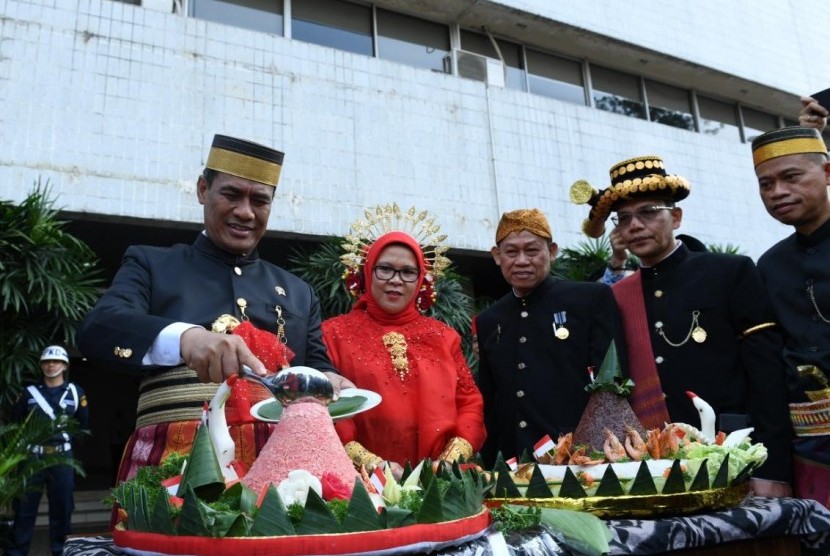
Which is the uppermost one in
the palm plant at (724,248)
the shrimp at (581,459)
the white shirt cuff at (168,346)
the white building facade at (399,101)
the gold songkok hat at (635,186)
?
the white building facade at (399,101)

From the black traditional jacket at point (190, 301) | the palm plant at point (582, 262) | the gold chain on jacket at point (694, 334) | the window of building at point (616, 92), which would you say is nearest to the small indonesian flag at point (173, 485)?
the black traditional jacket at point (190, 301)

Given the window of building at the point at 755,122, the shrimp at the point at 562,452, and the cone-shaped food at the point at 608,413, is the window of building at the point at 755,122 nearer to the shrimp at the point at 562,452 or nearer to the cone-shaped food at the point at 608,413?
the cone-shaped food at the point at 608,413

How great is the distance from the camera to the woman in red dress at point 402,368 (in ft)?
9.67

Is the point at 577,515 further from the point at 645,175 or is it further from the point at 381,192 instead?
the point at 381,192

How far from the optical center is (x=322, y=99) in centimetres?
811

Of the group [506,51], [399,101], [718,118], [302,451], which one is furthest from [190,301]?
[718,118]

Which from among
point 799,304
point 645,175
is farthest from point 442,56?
point 799,304

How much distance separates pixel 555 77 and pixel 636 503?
981 centimetres

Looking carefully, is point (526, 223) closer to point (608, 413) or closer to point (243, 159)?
point (608, 413)

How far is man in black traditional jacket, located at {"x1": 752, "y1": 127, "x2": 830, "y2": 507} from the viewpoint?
2.47 m

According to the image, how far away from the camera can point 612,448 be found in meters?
1.94

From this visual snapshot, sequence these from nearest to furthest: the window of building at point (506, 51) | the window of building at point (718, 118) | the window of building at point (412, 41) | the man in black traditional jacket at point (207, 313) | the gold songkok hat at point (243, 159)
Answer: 1. the man in black traditional jacket at point (207, 313)
2. the gold songkok hat at point (243, 159)
3. the window of building at point (412, 41)
4. the window of building at point (506, 51)
5. the window of building at point (718, 118)

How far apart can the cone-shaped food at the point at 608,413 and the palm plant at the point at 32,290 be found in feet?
A: 17.8

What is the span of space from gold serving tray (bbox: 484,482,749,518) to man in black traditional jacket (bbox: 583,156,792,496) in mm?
924
